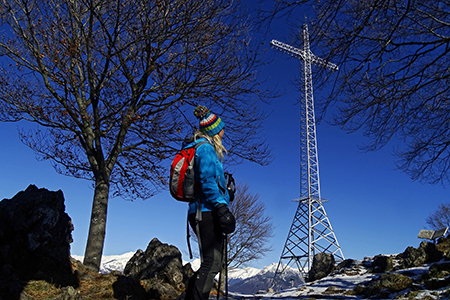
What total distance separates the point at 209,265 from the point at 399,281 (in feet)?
17.7

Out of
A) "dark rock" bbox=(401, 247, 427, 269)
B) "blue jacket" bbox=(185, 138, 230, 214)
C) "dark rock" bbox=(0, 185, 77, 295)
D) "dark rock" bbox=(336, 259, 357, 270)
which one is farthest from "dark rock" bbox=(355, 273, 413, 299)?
"dark rock" bbox=(0, 185, 77, 295)

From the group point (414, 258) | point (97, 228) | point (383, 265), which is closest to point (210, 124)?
point (97, 228)

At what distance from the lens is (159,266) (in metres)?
7.71

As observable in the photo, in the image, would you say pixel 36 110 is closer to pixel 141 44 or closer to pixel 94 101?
pixel 94 101

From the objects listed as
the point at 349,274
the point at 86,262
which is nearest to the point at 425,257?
the point at 349,274

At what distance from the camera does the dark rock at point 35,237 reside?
462 centimetres

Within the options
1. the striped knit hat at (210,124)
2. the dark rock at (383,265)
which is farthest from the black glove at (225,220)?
the dark rock at (383,265)

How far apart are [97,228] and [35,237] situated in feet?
6.57

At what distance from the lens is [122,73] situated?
25.9 ft

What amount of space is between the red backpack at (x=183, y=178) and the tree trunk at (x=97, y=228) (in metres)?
4.40

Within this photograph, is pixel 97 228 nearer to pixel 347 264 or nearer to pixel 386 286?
pixel 386 286

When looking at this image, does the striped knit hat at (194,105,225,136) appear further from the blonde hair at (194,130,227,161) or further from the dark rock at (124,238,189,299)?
the dark rock at (124,238,189,299)

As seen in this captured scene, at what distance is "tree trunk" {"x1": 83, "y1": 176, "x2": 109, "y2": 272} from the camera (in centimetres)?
659

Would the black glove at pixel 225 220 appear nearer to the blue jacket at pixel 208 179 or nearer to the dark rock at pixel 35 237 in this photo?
the blue jacket at pixel 208 179
